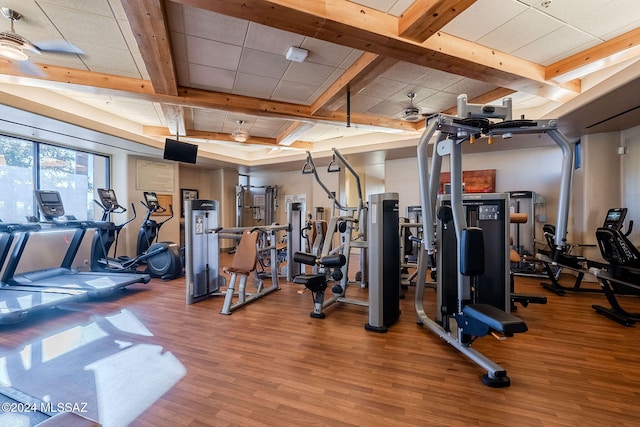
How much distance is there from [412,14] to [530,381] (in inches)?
111

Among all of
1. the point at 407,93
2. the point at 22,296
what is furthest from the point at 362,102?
the point at 22,296

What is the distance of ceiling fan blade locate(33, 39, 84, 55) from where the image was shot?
9.26 feet

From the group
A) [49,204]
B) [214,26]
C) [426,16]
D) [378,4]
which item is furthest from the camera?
[49,204]

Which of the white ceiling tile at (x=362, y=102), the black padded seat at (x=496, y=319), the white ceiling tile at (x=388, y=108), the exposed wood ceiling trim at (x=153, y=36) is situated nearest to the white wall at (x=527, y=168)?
the white ceiling tile at (x=388, y=108)

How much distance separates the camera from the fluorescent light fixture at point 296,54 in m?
2.87

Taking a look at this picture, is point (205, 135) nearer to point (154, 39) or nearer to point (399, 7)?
point (154, 39)

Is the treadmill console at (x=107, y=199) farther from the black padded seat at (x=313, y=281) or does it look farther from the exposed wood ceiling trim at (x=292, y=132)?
the black padded seat at (x=313, y=281)

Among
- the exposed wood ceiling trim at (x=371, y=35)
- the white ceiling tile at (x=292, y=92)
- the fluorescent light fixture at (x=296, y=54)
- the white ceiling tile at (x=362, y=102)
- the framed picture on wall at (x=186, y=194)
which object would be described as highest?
the white ceiling tile at (x=292, y=92)

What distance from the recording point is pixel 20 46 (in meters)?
2.60

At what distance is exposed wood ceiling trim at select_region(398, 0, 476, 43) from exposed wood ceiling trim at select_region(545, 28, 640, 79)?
6.07ft

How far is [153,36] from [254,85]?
4.84 ft

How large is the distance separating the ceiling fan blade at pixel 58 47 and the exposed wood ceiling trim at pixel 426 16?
10.3 feet

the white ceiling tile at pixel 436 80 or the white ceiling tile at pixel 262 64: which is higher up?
the white ceiling tile at pixel 262 64

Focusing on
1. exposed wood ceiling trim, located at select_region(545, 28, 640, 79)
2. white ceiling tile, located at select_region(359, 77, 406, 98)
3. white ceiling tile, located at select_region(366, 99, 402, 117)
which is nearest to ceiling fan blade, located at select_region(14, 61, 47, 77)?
white ceiling tile, located at select_region(359, 77, 406, 98)
